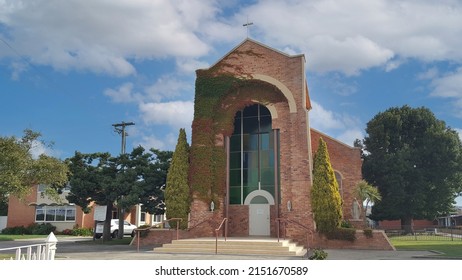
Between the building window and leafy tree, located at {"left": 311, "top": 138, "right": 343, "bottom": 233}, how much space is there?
88.9ft

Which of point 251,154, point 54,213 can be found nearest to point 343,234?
point 251,154

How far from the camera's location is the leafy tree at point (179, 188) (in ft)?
71.7

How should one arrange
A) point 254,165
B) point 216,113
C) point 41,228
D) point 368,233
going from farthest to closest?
1. point 41,228
2. point 216,113
3. point 254,165
4. point 368,233

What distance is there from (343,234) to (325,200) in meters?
1.83

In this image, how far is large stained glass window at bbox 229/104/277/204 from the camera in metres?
22.7

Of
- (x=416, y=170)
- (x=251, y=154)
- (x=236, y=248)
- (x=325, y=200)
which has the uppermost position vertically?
(x=416, y=170)

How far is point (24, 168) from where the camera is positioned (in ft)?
54.4

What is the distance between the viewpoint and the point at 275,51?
2280 cm

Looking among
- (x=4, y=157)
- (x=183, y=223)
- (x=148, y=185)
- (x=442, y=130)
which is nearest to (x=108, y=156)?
(x=148, y=185)

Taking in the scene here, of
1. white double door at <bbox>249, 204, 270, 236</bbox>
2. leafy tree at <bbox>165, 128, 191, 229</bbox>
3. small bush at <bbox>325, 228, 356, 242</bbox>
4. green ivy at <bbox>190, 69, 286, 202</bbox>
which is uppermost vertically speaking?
green ivy at <bbox>190, 69, 286, 202</bbox>

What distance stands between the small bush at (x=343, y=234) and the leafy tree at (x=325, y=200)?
0.49 ft

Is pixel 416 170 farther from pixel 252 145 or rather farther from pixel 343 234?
pixel 252 145

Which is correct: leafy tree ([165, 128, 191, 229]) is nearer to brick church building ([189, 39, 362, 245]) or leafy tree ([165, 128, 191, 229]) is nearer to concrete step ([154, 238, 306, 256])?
brick church building ([189, 39, 362, 245])

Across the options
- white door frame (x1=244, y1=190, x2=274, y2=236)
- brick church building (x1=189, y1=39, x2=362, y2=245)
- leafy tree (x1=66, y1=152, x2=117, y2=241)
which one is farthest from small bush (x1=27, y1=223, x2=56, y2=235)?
white door frame (x1=244, y1=190, x2=274, y2=236)
